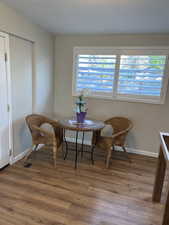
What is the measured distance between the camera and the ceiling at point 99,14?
6.73 ft

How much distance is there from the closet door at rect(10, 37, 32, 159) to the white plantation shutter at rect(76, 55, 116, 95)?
111 cm

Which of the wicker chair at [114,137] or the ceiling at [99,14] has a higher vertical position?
the ceiling at [99,14]

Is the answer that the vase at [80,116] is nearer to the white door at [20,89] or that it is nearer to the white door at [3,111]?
the white door at [20,89]

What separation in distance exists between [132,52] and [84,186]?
257cm

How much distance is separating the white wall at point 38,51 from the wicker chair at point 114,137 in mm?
1346

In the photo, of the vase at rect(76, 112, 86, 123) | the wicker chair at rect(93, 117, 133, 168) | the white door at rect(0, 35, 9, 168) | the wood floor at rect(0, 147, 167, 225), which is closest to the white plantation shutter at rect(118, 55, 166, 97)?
the wicker chair at rect(93, 117, 133, 168)

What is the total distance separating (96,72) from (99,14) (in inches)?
49.7

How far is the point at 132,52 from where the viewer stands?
3207 mm

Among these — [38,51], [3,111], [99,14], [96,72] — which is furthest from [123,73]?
[3,111]

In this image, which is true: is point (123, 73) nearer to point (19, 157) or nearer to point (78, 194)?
point (78, 194)

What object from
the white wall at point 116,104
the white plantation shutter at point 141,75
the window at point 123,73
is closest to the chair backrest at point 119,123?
the white wall at point 116,104

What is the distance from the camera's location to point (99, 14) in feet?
7.78

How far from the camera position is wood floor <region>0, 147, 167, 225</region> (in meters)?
1.82

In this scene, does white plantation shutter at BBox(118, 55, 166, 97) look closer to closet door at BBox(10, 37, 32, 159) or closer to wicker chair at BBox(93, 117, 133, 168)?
wicker chair at BBox(93, 117, 133, 168)
